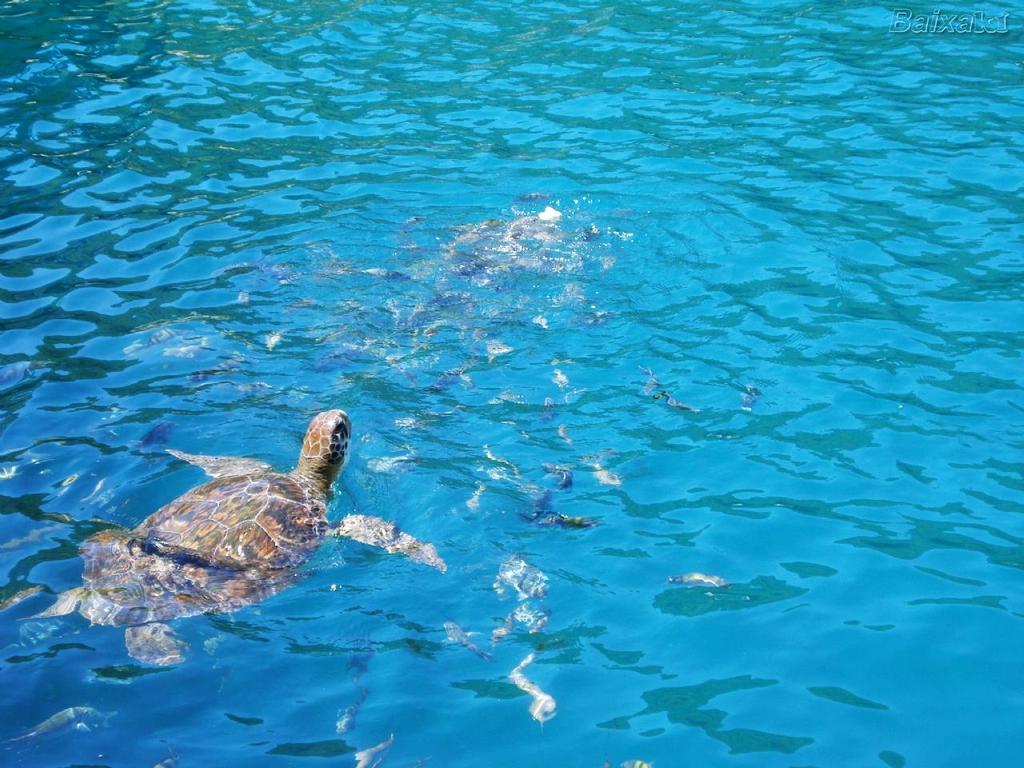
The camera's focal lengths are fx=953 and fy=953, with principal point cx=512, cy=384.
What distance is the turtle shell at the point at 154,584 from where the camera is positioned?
5836 mm

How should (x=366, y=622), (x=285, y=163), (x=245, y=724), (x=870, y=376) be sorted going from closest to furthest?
(x=245, y=724) → (x=366, y=622) → (x=870, y=376) → (x=285, y=163)

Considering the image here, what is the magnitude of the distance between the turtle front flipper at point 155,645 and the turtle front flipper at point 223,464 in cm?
143

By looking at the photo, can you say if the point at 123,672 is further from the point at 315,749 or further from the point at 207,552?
the point at 315,749

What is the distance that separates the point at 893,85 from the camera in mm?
12336

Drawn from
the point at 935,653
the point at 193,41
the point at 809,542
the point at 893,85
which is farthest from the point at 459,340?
the point at 193,41

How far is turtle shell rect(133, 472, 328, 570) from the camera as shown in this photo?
20.4 feet

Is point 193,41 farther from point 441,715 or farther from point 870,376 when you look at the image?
point 441,715

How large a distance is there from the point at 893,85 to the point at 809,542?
27.5 ft

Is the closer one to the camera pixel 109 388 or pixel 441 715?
pixel 441 715

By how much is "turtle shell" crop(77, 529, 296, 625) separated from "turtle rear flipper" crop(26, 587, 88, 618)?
0.7 inches

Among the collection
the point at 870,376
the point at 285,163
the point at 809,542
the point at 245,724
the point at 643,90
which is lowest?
the point at 245,724

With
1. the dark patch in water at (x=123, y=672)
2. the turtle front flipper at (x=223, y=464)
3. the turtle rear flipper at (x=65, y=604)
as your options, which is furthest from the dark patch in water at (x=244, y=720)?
the turtle front flipper at (x=223, y=464)

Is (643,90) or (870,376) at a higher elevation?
(643,90)

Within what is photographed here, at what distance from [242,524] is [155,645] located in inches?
38.5
